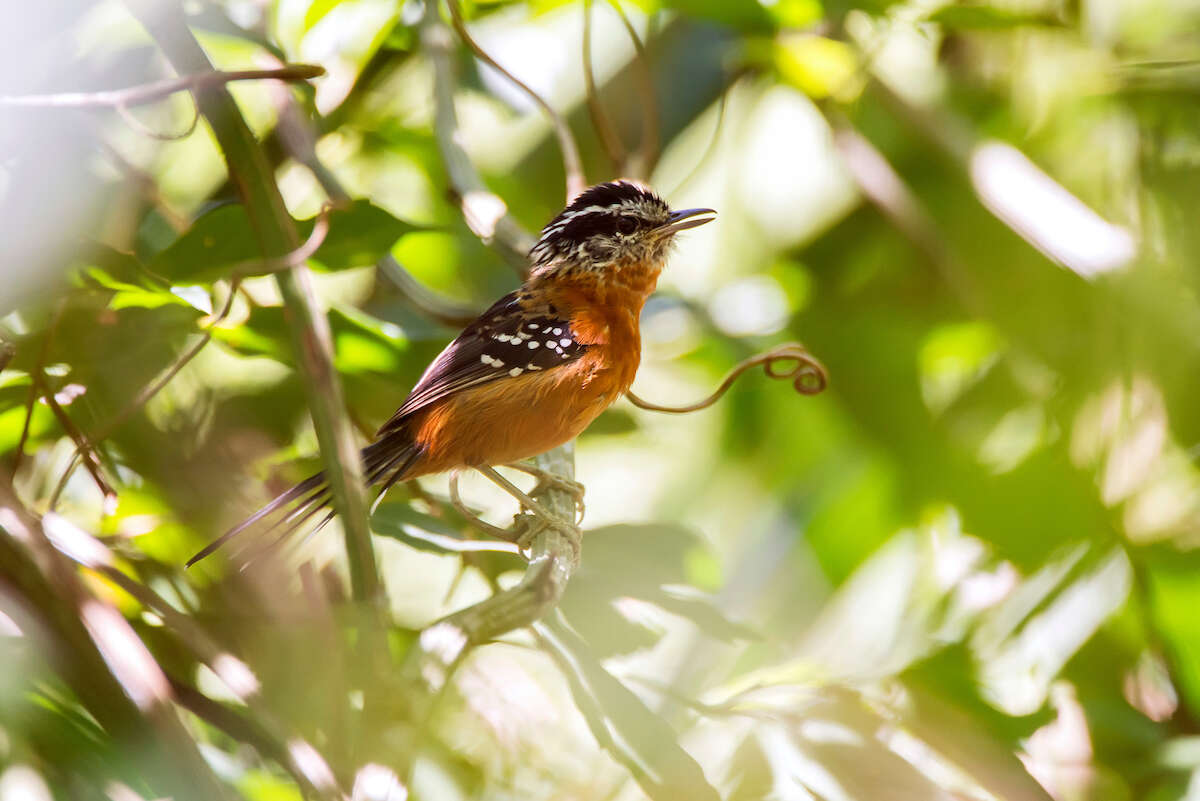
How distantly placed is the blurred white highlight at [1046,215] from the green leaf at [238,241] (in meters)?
1.80

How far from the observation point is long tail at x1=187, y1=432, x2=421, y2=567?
2.27m

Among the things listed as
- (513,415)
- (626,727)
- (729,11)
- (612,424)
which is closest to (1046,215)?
(729,11)

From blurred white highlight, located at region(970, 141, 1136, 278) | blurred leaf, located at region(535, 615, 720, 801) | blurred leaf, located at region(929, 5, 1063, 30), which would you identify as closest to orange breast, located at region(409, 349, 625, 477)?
blurred leaf, located at region(535, 615, 720, 801)

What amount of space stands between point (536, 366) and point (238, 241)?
87 cm

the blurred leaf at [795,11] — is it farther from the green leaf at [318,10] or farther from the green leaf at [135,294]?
the green leaf at [135,294]

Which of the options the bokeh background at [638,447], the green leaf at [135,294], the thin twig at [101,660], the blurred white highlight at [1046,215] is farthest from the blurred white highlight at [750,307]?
the thin twig at [101,660]

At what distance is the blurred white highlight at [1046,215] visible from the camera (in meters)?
2.93

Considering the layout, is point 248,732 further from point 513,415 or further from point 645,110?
point 645,110

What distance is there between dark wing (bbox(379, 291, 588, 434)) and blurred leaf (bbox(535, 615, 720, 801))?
0.73 m

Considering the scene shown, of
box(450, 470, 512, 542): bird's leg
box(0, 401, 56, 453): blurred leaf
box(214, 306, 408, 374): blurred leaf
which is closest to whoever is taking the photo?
box(0, 401, 56, 453): blurred leaf

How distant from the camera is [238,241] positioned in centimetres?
238

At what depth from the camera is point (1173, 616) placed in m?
2.72

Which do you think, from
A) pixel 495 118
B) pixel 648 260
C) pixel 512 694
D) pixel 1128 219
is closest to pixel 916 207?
pixel 1128 219

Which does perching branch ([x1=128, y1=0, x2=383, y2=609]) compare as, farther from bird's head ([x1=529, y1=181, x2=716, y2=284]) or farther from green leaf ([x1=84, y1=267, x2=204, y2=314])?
bird's head ([x1=529, y1=181, x2=716, y2=284])
